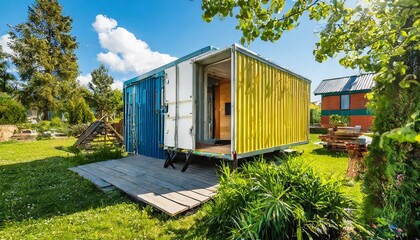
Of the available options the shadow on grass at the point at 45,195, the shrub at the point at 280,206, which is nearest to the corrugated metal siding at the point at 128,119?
the shadow on grass at the point at 45,195

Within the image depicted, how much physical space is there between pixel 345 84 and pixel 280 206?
18.3 metres

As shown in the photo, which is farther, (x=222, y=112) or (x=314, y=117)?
(x=314, y=117)

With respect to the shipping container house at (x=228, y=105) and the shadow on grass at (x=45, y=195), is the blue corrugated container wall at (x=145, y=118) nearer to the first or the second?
the shipping container house at (x=228, y=105)

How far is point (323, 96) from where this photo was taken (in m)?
17.5

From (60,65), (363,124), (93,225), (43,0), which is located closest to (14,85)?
(60,65)

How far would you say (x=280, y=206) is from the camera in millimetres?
2002

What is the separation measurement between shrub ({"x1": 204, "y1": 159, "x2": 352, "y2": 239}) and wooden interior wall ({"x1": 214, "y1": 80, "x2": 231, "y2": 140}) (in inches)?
213

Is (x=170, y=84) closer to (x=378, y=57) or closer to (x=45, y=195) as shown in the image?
(x=45, y=195)

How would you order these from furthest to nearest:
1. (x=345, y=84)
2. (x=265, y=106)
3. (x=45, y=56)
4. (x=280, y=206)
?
(x=45, y=56) → (x=345, y=84) → (x=265, y=106) → (x=280, y=206)

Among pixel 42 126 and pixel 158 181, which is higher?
pixel 42 126

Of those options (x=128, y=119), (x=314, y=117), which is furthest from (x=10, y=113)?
(x=314, y=117)

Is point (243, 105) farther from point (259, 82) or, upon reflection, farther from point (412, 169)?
point (412, 169)

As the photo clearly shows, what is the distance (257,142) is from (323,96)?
15.5 meters

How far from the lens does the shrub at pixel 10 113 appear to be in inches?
585
